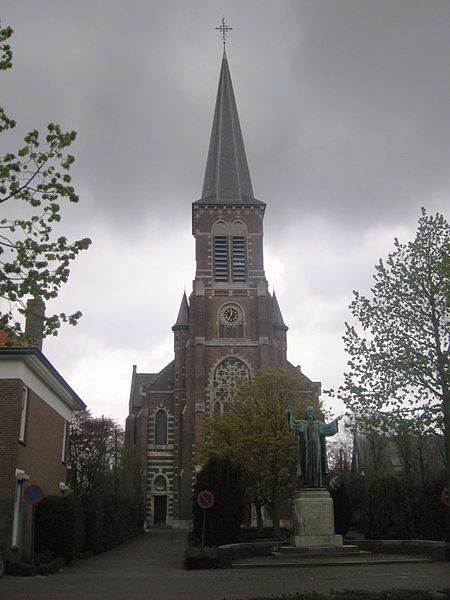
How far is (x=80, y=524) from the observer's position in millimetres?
22938

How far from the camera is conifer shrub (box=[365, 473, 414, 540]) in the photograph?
86.8 feet

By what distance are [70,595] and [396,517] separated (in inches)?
642

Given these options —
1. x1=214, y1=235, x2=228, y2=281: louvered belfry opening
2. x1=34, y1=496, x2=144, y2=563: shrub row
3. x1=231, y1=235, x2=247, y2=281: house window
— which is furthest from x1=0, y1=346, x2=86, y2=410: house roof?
x1=231, y1=235, x2=247, y2=281: house window

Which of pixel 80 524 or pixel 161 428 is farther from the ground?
pixel 161 428

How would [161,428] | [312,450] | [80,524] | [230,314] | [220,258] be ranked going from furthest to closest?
[220,258] → [161,428] → [230,314] → [80,524] → [312,450]

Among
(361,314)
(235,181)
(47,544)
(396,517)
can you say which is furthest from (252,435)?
(235,181)

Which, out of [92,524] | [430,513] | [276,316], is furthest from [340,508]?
[276,316]

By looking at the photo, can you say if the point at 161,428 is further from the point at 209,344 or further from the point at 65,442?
the point at 65,442

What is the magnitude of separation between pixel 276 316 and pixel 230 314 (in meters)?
5.18

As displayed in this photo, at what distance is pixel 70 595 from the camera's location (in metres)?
14.2

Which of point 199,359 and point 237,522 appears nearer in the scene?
point 237,522

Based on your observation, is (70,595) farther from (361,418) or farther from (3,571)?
(361,418)

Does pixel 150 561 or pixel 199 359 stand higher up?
pixel 199 359

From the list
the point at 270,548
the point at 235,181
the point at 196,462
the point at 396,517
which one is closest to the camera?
the point at 270,548
